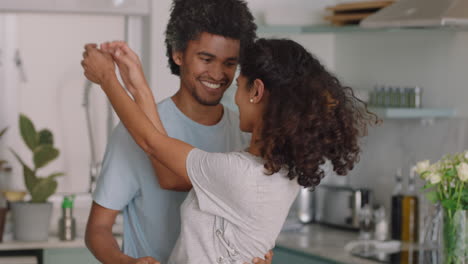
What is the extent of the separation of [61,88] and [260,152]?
7.49ft

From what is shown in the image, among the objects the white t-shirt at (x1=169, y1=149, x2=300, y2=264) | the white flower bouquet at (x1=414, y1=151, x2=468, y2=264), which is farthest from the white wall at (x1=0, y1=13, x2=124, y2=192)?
the white t-shirt at (x1=169, y1=149, x2=300, y2=264)

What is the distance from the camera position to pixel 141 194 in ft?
6.16

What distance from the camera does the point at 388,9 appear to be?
112 inches

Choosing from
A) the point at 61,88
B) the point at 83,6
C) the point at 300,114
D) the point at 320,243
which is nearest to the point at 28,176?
the point at 61,88

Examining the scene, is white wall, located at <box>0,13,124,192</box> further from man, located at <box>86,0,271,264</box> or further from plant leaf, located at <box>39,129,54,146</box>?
man, located at <box>86,0,271,264</box>

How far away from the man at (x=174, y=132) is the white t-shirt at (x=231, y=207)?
9.1 inches

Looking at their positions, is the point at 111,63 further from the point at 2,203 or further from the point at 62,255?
the point at 2,203

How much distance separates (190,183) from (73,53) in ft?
6.95

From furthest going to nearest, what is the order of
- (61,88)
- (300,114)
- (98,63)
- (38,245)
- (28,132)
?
(61,88), (28,132), (38,245), (98,63), (300,114)

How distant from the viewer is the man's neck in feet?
6.31

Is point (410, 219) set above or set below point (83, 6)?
below

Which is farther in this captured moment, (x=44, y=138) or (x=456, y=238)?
(x=44, y=138)

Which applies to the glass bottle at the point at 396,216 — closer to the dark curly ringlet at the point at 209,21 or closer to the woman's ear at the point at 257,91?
the dark curly ringlet at the point at 209,21

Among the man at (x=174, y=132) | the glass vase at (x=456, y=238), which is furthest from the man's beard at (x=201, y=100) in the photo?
the glass vase at (x=456, y=238)
